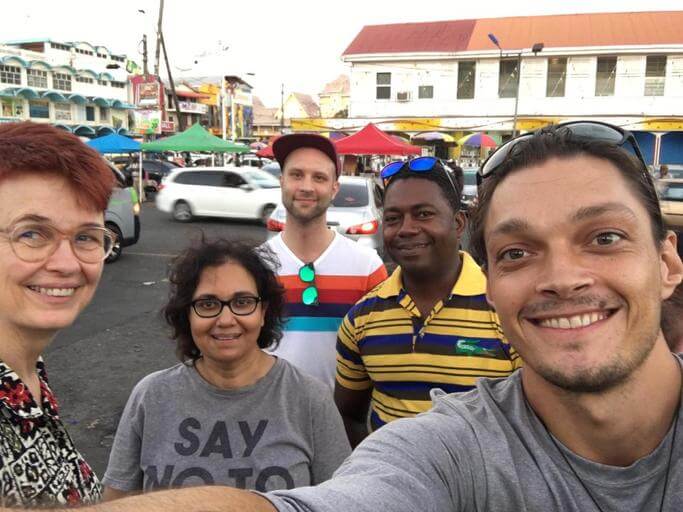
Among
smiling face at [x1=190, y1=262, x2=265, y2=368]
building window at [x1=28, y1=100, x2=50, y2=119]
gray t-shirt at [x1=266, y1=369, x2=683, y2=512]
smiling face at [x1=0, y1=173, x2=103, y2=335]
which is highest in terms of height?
building window at [x1=28, y1=100, x2=50, y2=119]

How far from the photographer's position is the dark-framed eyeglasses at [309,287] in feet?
9.20

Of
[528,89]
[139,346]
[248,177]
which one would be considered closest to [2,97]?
[248,177]

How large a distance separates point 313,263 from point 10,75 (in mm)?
48207

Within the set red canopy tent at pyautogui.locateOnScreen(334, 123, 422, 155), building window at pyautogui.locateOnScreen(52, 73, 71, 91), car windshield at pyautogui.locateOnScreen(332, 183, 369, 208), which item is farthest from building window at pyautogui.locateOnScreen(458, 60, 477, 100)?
building window at pyautogui.locateOnScreen(52, 73, 71, 91)

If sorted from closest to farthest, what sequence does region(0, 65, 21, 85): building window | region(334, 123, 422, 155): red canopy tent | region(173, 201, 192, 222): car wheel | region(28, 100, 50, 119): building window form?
region(334, 123, 422, 155): red canopy tent, region(173, 201, 192, 222): car wheel, region(0, 65, 21, 85): building window, region(28, 100, 50, 119): building window

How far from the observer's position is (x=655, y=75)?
81.5ft

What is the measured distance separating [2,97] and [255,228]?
34091 mm

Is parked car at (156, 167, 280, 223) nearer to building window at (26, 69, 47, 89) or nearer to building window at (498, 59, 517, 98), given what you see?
building window at (498, 59, 517, 98)

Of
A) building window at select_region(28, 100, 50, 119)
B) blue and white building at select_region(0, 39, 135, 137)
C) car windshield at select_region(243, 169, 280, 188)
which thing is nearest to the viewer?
car windshield at select_region(243, 169, 280, 188)

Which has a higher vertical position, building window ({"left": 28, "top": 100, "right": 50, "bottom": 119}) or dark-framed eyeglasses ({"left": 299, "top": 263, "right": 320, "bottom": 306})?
building window ({"left": 28, "top": 100, "right": 50, "bottom": 119})

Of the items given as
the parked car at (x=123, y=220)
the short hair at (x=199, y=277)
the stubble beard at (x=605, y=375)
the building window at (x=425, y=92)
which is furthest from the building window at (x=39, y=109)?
the stubble beard at (x=605, y=375)

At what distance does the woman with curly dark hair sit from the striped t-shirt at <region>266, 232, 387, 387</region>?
56 cm

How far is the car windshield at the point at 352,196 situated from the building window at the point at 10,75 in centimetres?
4099

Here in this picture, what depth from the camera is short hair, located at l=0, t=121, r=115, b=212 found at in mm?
1565
